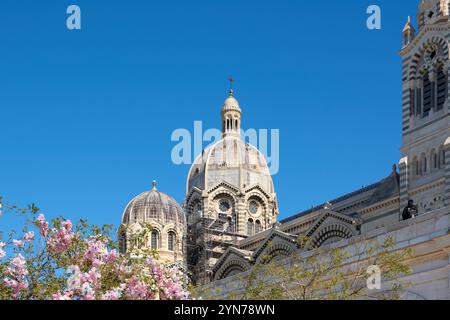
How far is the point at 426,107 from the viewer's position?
51.9m

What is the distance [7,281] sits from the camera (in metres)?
21.4

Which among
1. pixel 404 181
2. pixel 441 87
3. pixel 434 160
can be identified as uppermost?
pixel 441 87

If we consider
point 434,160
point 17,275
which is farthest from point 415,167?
point 17,275

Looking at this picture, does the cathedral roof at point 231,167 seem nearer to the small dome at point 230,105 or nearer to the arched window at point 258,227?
the arched window at point 258,227

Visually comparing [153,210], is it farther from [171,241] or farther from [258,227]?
[258,227]

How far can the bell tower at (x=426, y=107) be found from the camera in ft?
163

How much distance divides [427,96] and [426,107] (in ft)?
1.87

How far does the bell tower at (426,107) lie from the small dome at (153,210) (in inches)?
853

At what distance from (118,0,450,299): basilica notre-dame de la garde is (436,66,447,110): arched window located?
1.9 inches

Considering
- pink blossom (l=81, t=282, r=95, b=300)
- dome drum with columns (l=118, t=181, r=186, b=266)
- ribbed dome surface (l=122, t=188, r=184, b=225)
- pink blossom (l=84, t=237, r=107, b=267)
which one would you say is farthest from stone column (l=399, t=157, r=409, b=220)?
pink blossom (l=81, t=282, r=95, b=300)

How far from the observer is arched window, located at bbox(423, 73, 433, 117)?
51656mm
